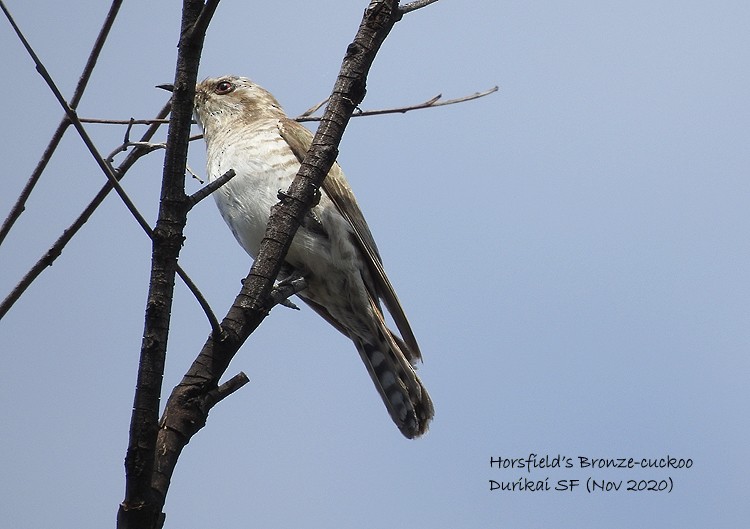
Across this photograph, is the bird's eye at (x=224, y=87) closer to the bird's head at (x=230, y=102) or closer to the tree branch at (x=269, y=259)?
the bird's head at (x=230, y=102)

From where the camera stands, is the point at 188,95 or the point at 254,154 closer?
the point at 188,95

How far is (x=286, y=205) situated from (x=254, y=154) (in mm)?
2416

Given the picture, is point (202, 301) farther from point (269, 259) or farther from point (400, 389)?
point (400, 389)

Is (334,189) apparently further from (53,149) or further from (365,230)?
(53,149)

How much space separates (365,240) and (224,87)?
205cm

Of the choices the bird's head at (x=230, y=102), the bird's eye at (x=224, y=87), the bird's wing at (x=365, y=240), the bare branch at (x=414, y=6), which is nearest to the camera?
the bare branch at (x=414, y=6)

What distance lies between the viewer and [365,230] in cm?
608

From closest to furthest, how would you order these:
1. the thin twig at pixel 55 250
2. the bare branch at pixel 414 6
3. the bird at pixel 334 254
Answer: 1. the thin twig at pixel 55 250
2. the bare branch at pixel 414 6
3. the bird at pixel 334 254

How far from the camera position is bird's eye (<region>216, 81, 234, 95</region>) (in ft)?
23.5

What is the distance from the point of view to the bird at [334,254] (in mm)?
5746

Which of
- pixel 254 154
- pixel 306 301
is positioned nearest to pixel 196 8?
pixel 254 154

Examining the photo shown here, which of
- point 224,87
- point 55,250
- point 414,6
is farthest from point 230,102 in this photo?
point 55,250

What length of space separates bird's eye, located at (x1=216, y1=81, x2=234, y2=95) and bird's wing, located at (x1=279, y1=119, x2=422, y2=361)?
1197 mm

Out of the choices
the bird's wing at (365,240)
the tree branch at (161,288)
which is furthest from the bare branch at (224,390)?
the bird's wing at (365,240)
